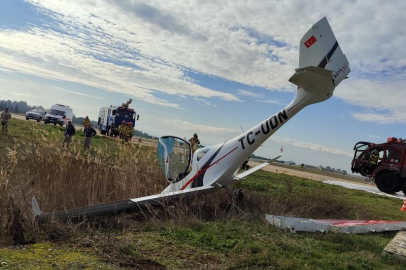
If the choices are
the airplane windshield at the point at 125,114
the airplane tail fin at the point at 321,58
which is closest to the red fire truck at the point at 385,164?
the airplane tail fin at the point at 321,58

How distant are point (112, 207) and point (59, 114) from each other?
37136 mm

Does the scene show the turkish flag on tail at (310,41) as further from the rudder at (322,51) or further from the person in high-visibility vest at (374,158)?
the person in high-visibility vest at (374,158)

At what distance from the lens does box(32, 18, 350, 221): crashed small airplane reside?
655 centimetres

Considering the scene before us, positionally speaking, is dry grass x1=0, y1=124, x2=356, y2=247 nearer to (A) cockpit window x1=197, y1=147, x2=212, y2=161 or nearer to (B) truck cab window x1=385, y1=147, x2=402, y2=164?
(A) cockpit window x1=197, y1=147, x2=212, y2=161

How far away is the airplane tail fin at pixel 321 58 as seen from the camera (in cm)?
672

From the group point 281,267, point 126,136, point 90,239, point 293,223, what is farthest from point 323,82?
point 126,136

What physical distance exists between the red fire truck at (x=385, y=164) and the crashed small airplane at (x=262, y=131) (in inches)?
466

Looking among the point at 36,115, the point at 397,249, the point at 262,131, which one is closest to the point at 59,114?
the point at 36,115

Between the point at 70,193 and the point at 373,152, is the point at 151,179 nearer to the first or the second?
the point at 70,193

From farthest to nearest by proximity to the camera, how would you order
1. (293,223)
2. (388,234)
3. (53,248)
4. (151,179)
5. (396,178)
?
(396,178) → (151,179) → (388,234) → (293,223) → (53,248)

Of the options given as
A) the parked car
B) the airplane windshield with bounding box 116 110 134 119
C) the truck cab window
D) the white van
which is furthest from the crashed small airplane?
the parked car

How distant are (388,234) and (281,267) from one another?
376cm

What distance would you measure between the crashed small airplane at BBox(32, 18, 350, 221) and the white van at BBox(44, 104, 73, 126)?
33.3 m

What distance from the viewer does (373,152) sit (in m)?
17.7
